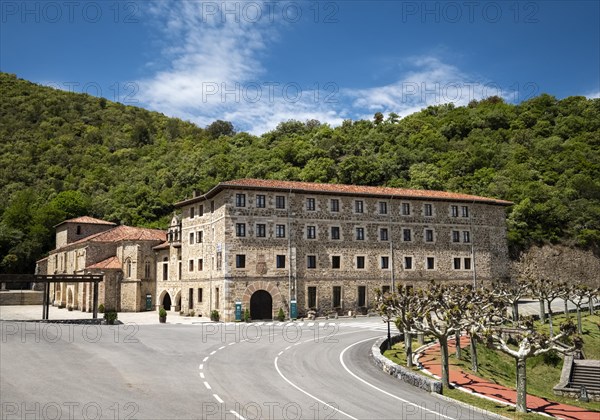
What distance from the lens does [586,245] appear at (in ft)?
228

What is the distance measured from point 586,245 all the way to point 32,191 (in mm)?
94779

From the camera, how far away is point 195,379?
20516 millimetres

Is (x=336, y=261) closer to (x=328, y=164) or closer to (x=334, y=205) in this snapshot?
(x=334, y=205)

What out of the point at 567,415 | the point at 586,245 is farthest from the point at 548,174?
the point at 567,415

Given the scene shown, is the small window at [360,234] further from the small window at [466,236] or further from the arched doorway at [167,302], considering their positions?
the arched doorway at [167,302]

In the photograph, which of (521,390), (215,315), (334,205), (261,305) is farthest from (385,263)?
(521,390)

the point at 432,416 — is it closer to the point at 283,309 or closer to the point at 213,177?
the point at 283,309

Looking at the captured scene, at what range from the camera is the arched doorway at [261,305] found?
4810cm

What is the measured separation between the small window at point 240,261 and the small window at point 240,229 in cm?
182

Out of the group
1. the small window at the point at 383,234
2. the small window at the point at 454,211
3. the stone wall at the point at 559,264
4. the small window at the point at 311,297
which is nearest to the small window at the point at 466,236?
the small window at the point at 454,211

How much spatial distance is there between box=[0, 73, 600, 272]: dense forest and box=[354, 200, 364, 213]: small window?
87.4 feet

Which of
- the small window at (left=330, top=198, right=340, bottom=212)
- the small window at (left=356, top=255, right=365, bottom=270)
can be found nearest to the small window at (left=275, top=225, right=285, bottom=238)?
the small window at (left=330, top=198, right=340, bottom=212)

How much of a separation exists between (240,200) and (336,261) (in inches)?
440

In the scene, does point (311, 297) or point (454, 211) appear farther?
point (454, 211)
